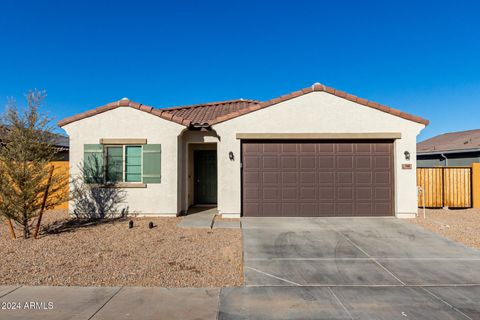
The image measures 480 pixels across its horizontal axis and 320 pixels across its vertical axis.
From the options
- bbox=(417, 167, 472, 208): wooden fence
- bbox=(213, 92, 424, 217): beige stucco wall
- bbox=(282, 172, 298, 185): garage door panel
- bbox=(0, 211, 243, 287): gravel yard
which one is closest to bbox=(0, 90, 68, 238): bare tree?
bbox=(0, 211, 243, 287): gravel yard

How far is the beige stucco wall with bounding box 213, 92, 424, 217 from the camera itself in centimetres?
912

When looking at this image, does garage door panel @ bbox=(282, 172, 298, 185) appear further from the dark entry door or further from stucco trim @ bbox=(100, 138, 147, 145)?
stucco trim @ bbox=(100, 138, 147, 145)

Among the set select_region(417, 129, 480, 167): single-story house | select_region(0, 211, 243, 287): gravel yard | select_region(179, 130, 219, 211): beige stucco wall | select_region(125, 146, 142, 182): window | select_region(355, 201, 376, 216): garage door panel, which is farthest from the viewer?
select_region(417, 129, 480, 167): single-story house

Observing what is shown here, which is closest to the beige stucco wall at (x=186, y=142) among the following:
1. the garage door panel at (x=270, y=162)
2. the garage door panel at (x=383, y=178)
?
the garage door panel at (x=270, y=162)

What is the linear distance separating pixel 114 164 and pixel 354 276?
8137mm

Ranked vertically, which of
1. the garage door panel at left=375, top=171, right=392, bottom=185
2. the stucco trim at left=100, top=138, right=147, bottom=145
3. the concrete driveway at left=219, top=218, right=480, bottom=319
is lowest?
the concrete driveway at left=219, top=218, right=480, bottom=319

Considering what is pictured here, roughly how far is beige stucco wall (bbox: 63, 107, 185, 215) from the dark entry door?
2155 mm

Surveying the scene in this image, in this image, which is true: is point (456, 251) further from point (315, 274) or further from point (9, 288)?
point (9, 288)

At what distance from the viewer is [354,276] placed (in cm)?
467

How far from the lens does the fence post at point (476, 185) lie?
35.5 ft

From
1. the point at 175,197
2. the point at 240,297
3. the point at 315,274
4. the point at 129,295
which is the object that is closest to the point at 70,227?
the point at 175,197

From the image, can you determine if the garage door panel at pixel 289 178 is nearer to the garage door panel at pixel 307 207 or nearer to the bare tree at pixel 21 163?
the garage door panel at pixel 307 207

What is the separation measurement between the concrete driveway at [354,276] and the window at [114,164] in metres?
5.05

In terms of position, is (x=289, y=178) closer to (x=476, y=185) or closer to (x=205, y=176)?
(x=205, y=176)
